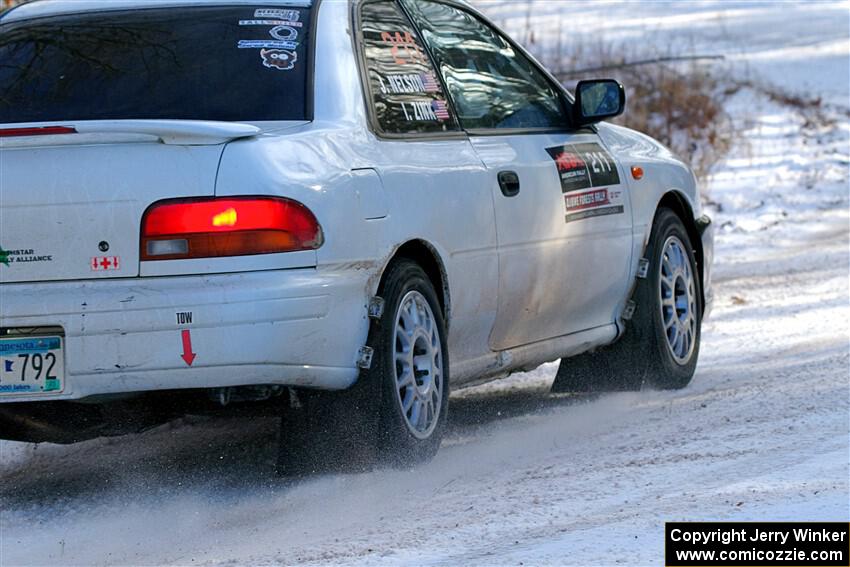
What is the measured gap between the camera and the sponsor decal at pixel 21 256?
4660 millimetres

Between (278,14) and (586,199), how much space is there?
1569 millimetres

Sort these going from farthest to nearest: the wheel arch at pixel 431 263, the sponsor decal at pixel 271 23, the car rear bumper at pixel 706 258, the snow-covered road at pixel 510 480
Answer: the car rear bumper at pixel 706 258 < the sponsor decal at pixel 271 23 < the wheel arch at pixel 431 263 < the snow-covered road at pixel 510 480

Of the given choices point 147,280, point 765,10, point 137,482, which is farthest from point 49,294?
point 765,10

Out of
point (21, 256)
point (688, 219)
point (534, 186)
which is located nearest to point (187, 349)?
point (21, 256)

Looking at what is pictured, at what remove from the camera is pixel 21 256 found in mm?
4676

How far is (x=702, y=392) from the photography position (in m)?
6.85

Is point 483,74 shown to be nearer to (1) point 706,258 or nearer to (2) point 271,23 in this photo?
(2) point 271,23

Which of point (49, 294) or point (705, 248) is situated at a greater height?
point (49, 294)

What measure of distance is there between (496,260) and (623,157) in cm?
133

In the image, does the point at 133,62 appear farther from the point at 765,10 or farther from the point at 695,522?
the point at 765,10

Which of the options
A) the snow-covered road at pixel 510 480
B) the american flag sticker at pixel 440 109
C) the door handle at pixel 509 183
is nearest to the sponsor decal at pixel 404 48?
the american flag sticker at pixel 440 109

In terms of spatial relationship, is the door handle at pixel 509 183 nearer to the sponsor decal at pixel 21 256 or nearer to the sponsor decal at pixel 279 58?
the sponsor decal at pixel 279 58

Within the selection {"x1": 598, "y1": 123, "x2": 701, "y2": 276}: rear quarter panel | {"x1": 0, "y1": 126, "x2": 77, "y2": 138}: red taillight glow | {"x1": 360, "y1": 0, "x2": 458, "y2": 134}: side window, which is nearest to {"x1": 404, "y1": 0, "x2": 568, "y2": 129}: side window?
{"x1": 360, "y1": 0, "x2": 458, "y2": 134}: side window

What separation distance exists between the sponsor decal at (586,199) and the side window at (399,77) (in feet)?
2.18
